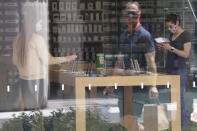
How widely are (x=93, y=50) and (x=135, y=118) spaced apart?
3172 mm

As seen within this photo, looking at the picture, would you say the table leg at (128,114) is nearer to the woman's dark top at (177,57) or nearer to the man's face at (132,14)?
the woman's dark top at (177,57)

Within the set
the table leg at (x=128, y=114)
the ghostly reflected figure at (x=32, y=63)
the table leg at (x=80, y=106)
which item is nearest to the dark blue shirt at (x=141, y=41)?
the table leg at (x=128, y=114)

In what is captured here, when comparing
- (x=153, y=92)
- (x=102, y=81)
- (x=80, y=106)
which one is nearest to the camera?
(x=102, y=81)

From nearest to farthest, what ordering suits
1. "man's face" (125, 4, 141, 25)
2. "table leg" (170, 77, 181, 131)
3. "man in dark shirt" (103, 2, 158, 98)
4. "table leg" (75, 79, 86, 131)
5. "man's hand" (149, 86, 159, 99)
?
"table leg" (75, 79, 86, 131), "table leg" (170, 77, 181, 131), "man's hand" (149, 86, 159, 99), "man in dark shirt" (103, 2, 158, 98), "man's face" (125, 4, 141, 25)

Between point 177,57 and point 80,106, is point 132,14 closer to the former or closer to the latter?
point 177,57

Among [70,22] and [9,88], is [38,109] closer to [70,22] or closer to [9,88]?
[9,88]

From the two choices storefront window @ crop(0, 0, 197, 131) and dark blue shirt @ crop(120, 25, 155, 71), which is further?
dark blue shirt @ crop(120, 25, 155, 71)

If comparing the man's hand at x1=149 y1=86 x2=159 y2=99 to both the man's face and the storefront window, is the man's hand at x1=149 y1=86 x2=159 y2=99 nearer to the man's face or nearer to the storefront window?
the storefront window

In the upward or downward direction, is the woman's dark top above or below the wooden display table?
above

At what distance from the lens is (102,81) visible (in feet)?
16.6

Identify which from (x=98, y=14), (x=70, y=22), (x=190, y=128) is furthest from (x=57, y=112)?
(x=98, y=14)

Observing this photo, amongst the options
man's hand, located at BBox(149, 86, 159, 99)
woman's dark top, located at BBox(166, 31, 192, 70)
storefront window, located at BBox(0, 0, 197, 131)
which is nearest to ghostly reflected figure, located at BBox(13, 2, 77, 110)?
storefront window, located at BBox(0, 0, 197, 131)

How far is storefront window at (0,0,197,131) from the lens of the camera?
527cm

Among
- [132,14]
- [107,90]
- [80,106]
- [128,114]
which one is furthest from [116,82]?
[132,14]
